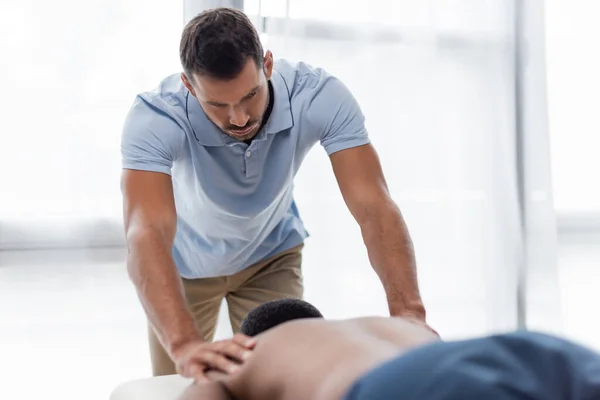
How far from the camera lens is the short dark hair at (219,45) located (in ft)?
5.46

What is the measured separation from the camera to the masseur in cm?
167

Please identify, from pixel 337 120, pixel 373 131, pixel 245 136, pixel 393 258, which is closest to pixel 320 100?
pixel 337 120

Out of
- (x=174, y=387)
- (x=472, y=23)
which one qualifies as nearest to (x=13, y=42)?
(x=174, y=387)

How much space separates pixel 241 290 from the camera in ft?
7.22

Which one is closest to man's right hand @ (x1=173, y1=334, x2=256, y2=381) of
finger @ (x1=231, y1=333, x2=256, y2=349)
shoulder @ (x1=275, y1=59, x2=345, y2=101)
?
finger @ (x1=231, y1=333, x2=256, y2=349)

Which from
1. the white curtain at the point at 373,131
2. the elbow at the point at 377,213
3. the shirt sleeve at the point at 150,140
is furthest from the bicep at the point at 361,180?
the white curtain at the point at 373,131

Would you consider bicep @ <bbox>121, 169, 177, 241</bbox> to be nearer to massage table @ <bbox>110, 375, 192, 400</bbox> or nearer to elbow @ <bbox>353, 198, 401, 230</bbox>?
massage table @ <bbox>110, 375, 192, 400</bbox>

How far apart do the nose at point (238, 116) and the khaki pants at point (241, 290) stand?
0.54 metres

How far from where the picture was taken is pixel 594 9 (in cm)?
313

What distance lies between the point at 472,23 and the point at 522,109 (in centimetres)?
37

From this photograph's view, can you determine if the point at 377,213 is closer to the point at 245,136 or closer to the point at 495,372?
the point at 245,136

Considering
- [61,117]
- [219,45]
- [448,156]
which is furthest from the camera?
[448,156]

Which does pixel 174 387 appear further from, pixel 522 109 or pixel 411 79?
pixel 522 109

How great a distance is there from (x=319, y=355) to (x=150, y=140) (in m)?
0.77
